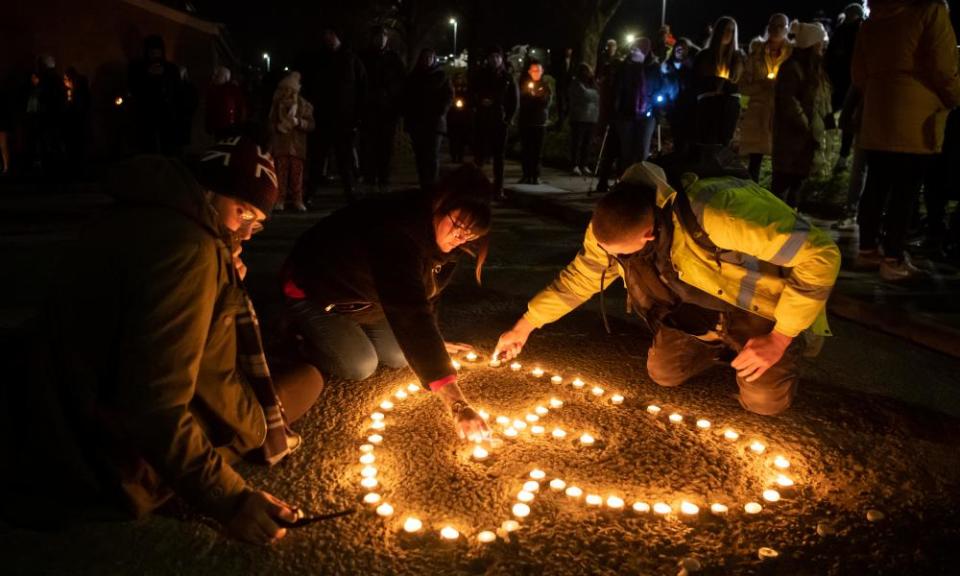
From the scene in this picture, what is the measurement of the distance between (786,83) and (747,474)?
536 centimetres

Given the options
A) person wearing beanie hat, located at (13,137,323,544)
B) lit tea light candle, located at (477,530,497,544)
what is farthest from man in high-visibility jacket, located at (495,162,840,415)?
person wearing beanie hat, located at (13,137,323,544)

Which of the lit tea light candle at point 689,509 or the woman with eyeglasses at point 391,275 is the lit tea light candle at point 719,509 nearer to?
the lit tea light candle at point 689,509

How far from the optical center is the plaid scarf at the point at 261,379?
110 inches

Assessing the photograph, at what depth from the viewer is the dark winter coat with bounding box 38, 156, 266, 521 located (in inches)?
89.0

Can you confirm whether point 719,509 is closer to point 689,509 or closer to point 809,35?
point 689,509

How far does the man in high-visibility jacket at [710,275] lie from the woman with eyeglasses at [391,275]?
0.56 meters

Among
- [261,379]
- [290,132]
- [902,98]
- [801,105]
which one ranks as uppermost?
[902,98]

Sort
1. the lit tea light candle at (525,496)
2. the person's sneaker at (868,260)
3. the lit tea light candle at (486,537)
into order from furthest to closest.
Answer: the person's sneaker at (868,260) → the lit tea light candle at (525,496) → the lit tea light candle at (486,537)

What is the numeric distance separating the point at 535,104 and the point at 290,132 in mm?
3990

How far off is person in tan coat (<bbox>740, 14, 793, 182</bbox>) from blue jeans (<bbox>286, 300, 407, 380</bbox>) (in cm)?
532

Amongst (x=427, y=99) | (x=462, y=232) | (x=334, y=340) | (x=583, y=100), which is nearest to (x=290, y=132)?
(x=427, y=99)

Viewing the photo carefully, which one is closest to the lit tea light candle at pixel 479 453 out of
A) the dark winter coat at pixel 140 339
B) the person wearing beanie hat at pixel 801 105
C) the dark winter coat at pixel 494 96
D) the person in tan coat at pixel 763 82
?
the dark winter coat at pixel 140 339

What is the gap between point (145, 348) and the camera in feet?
7.37

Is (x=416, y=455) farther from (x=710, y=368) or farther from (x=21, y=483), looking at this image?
(x=710, y=368)
